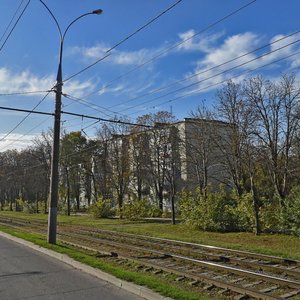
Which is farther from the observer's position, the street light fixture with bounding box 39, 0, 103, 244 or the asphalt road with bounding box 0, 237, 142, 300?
the street light fixture with bounding box 39, 0, 103, 244

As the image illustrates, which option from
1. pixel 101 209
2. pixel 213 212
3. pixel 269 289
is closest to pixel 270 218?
pixel 213 212

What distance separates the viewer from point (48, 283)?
369 inches

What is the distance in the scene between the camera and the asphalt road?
27.0ft

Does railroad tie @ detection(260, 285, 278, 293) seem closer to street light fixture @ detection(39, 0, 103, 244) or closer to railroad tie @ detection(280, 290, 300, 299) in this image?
railroad tie @ detection(280, 290, 300, 299)

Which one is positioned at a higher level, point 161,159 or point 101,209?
Result: point 161,159

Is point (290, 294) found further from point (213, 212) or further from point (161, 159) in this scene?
point (161, 159)

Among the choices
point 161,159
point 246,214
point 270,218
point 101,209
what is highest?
point 161,159

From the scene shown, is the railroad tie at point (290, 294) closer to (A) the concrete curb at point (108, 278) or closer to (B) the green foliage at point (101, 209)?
(A) the concrete curb at point (108, 278)

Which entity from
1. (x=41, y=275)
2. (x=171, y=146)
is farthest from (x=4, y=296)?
(x=171, y=146)

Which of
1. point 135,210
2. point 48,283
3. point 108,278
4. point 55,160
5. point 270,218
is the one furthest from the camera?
point 135,210

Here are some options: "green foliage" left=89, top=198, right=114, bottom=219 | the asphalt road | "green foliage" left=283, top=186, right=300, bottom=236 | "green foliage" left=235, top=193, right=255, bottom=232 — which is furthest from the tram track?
"green foliage" left=89, top=198, right=114, bottom=219

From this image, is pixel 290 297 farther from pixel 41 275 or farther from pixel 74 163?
pixel 74 163

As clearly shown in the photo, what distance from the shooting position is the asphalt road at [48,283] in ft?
27.0

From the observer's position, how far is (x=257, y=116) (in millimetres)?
31203
